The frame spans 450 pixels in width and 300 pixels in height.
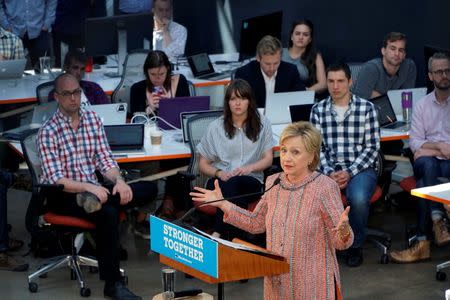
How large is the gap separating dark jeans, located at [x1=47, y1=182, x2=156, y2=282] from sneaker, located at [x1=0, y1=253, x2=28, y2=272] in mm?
628

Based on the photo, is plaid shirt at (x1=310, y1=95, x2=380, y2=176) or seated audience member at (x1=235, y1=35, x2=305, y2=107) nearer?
plaid shirt at (x1=310, y1=95, x2=380, y2=176)

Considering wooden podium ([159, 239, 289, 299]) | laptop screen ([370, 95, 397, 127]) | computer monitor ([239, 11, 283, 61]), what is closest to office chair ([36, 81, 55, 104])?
laptop screen ([370, 95, 397, 127])

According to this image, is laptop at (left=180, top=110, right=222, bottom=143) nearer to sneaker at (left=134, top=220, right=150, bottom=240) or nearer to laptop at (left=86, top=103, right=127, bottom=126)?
laptop at (left=86, top=103, right=127, bottom=126)

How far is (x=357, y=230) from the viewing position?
7266mm

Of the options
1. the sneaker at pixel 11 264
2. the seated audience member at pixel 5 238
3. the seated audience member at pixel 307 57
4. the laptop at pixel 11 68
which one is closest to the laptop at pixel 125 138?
the seated audience member at pixel 5 238

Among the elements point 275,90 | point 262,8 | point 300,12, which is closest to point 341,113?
point 275,90

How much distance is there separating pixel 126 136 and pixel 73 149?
0.77 meters

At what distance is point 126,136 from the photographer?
7777 millimetres

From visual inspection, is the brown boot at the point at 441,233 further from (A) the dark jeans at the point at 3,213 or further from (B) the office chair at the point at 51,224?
(A) the dark jeans at the point at 3,213

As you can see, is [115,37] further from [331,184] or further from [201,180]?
[331,184]

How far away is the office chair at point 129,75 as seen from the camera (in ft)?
31.7

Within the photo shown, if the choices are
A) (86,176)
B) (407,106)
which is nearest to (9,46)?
(86,176)

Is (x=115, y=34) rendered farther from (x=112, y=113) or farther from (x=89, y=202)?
(x=89, y=202)

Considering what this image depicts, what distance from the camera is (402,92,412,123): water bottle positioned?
839 cm
